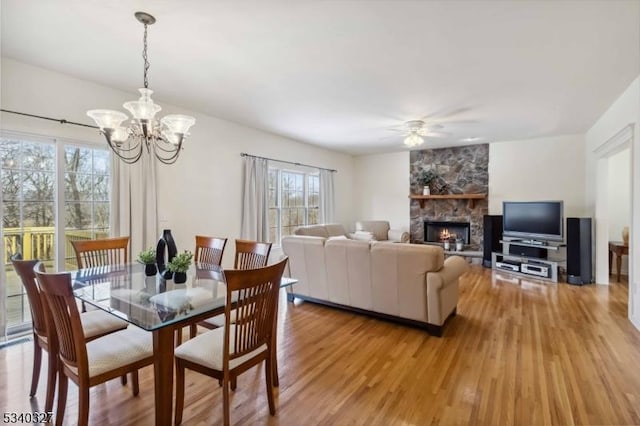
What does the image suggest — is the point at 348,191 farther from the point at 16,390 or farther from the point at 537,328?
the point at 16,390

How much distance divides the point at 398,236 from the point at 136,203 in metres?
5.34

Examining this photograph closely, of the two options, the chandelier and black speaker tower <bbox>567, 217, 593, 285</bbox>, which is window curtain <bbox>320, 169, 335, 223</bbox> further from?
the chandelier

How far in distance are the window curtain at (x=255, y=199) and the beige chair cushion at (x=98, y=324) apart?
2876 millimetres

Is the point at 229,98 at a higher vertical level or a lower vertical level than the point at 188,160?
higher

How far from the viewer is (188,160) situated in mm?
4355

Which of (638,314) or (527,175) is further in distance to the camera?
(527,175)

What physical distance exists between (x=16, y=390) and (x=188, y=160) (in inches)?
117

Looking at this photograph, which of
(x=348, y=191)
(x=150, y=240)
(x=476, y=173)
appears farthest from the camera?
(x=348, y=191)

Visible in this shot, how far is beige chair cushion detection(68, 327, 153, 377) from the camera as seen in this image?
1.66 meters

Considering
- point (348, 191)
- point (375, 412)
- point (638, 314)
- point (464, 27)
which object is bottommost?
point (375, 412)

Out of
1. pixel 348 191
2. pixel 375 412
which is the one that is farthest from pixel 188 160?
pixel 348 191

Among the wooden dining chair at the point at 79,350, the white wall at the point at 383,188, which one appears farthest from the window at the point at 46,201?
the white wall at the point at 383,188

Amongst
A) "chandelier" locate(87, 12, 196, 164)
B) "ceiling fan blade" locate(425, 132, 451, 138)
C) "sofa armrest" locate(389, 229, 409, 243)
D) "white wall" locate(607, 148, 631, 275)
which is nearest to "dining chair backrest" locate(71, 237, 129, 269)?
"chandelier" locate(87, 12, 196, 164)

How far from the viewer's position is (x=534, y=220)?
5.62m
